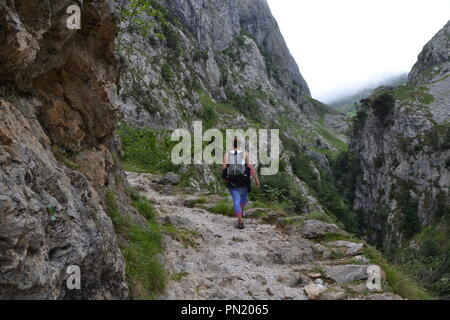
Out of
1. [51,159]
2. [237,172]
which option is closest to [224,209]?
[237,172]

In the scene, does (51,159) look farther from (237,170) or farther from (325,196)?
A: (325,196)

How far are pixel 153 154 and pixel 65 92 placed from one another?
17.2 meters

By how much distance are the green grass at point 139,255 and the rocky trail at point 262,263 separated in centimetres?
24

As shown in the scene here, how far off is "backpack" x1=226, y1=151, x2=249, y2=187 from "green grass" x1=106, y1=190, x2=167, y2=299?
306cm

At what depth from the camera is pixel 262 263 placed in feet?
24.0

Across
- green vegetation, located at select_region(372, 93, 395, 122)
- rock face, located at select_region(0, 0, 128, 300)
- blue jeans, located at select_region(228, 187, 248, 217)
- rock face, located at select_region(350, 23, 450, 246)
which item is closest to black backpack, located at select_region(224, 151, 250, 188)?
blue jeans, located at select_region(228, 187, 248, 217)

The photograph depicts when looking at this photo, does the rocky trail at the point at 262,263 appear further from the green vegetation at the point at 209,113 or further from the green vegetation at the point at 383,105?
the green vegetation at the point at 383,105

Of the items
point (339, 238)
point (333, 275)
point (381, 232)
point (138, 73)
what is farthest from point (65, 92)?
point (381, 232)

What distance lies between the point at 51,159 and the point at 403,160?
68.9 metres

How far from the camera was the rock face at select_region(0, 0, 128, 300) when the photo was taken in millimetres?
3377

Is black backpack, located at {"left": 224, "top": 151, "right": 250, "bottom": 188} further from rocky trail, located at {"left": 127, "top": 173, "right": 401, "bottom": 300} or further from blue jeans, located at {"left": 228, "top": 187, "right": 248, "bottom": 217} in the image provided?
rocky trail, located at {"left": 127, "top": 173, "right": 401, "bottom": 300}

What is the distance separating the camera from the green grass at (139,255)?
196 inches

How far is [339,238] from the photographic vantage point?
332 inches

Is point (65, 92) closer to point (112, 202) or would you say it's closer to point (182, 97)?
point (112, 202)
